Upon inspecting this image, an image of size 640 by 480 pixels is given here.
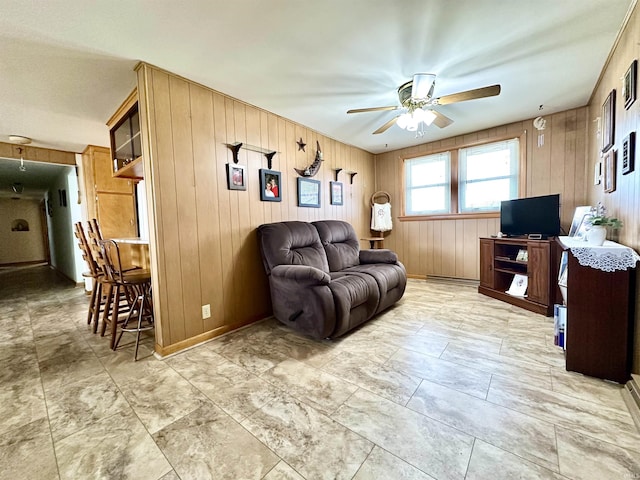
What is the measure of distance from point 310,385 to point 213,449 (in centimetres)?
66

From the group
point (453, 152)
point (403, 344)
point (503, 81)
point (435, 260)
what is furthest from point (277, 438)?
point (453, 152)

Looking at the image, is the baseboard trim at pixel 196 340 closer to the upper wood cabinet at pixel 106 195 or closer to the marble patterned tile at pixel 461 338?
the marble patterned tile at pixel 461 338

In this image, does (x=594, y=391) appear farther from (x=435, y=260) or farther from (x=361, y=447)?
(x=435, y=260)

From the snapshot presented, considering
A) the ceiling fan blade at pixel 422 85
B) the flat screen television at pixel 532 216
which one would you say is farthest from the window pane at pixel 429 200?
the ceiling fan blade at pixel 422 85

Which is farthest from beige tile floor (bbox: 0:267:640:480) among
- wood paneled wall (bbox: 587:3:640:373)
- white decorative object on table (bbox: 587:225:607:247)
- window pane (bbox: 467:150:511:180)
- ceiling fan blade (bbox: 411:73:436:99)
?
window pane (bbox: 467:150:511:180)

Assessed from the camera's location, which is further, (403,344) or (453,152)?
(453,152)

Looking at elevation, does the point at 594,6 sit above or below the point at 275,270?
above

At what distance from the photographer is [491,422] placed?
1.38 meters

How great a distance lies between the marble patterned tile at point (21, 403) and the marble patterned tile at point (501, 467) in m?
2.31

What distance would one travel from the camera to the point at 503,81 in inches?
99.3

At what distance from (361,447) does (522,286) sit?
9.97 ft

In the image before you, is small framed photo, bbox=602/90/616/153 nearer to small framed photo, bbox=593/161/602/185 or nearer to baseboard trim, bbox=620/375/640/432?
small framed photo, bbox=593/161/602/185

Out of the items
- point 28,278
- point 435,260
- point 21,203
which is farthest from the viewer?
→ point 21,203

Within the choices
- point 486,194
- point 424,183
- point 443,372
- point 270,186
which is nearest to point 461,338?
point 443,372
